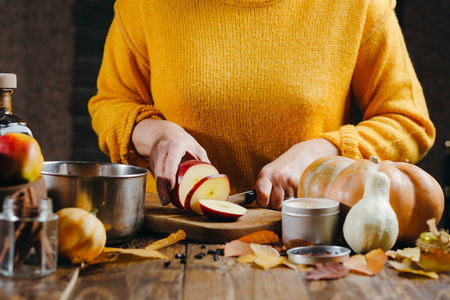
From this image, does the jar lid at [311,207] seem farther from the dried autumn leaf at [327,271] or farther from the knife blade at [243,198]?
the knife blade at [243,198]

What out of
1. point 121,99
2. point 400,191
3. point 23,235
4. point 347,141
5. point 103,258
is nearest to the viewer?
point 23,235

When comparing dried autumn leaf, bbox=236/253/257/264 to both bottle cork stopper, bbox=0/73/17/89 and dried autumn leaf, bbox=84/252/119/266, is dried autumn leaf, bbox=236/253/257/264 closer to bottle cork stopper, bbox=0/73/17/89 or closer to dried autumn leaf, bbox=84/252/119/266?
dried autumn leaf, bbox=84/252/119/266

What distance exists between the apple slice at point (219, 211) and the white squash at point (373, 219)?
281 millimetres

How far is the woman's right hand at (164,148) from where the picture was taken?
1280 mm

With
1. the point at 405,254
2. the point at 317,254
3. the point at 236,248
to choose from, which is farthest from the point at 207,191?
the point at 405,254

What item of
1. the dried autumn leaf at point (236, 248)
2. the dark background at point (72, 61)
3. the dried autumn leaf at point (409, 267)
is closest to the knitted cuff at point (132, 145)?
the dried autumn leaf at point (236, 248)

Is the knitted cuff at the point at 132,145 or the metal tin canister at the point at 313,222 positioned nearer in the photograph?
the metal tin canister at the point at 313,222

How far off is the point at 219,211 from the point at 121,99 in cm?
70

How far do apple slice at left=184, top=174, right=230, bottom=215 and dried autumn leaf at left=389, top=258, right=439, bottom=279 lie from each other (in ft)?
1.49

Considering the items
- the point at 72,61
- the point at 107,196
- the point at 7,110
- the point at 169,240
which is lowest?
the point at 169,240

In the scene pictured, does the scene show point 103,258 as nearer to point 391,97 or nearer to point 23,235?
point 23,235

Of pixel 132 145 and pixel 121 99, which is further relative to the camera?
pixel 121 99

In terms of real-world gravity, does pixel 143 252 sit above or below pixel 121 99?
below

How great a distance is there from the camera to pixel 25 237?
83cm
